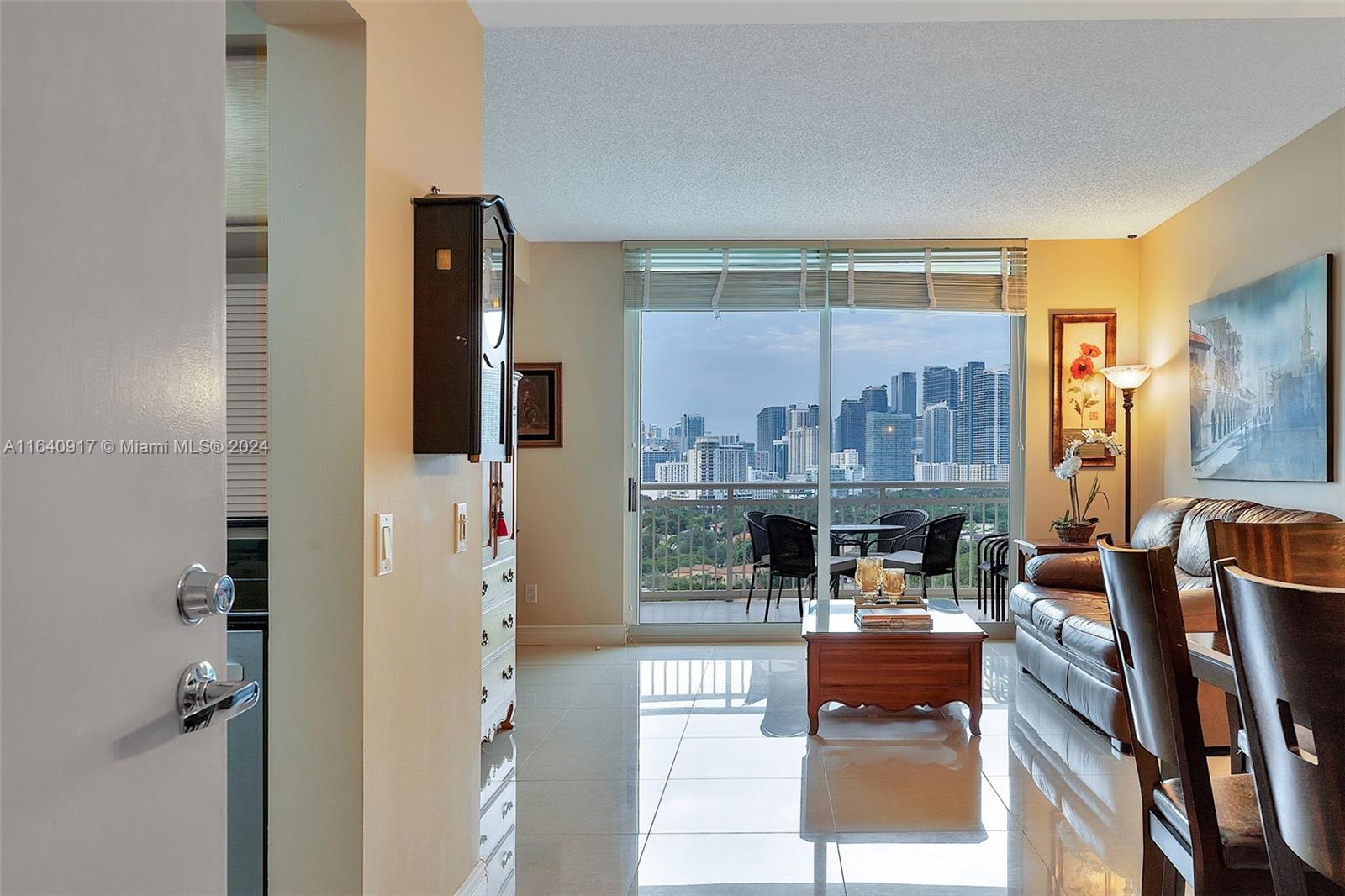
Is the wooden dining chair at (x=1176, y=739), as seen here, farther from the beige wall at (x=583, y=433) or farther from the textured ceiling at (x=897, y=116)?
the beige wall at (x=583, y=433)

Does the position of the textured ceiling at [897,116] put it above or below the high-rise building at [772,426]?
above

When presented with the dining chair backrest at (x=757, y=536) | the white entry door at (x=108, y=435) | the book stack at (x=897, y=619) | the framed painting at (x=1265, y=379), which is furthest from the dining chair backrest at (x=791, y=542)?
the white entry door at (x=108, y=435)

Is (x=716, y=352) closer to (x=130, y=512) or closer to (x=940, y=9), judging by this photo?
(x=940, y=9)

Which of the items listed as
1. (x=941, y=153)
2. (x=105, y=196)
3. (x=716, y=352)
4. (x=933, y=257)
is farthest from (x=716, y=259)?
(x=105, y=196)

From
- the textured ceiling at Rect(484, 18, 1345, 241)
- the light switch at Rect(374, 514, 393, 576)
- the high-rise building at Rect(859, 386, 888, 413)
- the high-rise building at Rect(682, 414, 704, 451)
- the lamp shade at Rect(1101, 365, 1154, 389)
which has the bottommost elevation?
the light switch at Rect(374, 514, 393, 576)

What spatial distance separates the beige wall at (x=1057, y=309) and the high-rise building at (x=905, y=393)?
737mm

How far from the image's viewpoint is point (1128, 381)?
6117mm

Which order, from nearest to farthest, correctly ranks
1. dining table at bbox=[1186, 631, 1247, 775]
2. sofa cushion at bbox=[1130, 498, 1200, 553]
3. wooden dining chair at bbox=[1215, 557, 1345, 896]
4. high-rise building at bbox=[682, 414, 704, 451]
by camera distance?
1. wooden dining chair at bbox=[1215, 557, 1345, 896]
2. dining table at bbox=[1186, 631, 1247, 775]
3. sofa cushion at bbox=[1130, 498, 1200, 553]
4. high-rise building at bbox=[682, 414, 704, 451]

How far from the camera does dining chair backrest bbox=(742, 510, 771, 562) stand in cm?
668

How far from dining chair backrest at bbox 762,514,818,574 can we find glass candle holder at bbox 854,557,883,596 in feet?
4.82

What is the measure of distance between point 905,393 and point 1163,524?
1.99m

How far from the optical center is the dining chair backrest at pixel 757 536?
668cm

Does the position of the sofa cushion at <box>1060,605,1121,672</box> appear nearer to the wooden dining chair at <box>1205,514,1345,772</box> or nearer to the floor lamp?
the wooden dining chair at <box>1205,514,1345,772</box>

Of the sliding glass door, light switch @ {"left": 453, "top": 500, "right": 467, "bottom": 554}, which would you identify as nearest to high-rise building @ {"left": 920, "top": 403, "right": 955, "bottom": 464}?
the sliding glass door
